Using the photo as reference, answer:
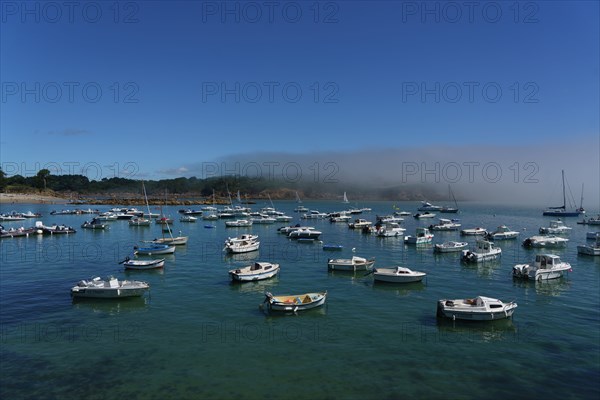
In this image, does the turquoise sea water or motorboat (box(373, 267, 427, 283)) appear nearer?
the turquoise sea water

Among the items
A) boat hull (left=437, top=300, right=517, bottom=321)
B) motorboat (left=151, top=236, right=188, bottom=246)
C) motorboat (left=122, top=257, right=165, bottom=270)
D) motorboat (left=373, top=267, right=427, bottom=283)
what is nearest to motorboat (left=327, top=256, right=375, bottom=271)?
motorboat (left=373, top=267, right=427, bottom=283)

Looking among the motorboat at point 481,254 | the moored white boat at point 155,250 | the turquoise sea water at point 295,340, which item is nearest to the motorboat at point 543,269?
the turquoise sea water at point 295,340

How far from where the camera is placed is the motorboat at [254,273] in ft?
160

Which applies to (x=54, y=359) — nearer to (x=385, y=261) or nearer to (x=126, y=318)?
(x=126, y=318)

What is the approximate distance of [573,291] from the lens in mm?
46844

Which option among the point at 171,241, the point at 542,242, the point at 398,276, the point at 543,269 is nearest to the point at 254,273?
the point at 398,276

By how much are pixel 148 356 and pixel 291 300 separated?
46.5ft

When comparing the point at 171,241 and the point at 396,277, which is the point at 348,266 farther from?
the point at 171,241

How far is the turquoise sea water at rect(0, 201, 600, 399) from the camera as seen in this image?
23969 millimetres

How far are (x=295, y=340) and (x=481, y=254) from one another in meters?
43.6

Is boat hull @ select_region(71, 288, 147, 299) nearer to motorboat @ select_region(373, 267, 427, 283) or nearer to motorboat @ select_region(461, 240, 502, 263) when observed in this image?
motorboat @ select_region(373, 267, 427, 283)

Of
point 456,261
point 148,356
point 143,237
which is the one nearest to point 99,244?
point 143,237

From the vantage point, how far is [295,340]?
102 ft

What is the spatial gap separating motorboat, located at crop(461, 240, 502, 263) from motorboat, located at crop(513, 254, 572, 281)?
10244mm
